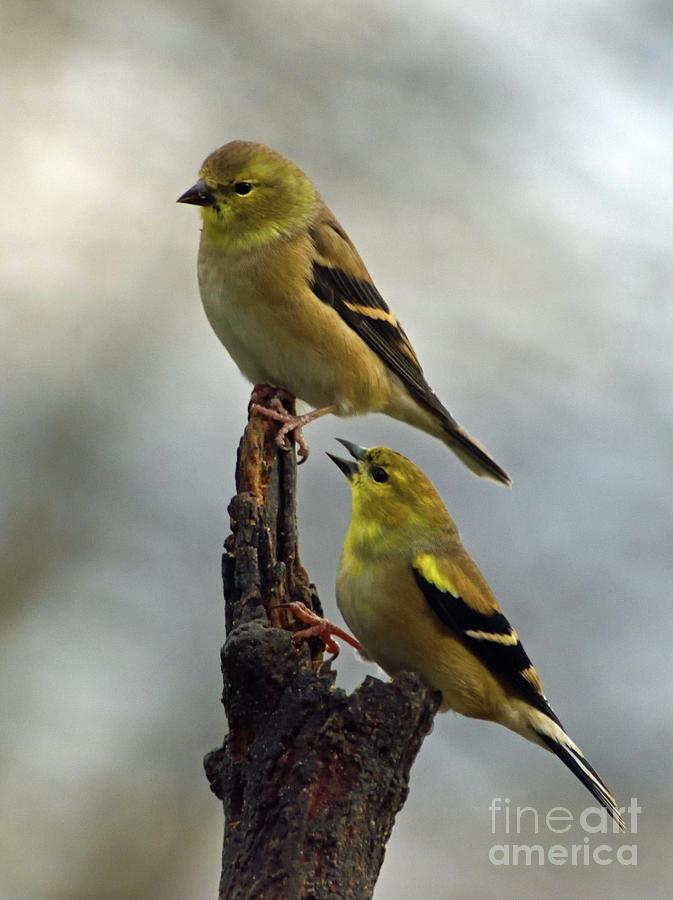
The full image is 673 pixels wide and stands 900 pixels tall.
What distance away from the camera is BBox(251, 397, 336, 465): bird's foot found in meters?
4.15

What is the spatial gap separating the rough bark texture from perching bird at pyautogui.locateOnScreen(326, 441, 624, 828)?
2.63 ft

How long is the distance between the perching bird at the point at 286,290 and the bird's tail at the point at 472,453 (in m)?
0.03

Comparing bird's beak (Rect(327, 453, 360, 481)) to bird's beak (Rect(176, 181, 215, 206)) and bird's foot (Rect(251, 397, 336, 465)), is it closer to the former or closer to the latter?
bird's foot (Rect(251, 397, 336, 465))

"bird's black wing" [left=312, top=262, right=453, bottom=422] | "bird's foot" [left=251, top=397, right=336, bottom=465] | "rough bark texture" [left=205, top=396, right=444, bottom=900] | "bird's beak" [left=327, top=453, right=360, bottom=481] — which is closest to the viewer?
"rough bark texture" [left=205, top=396, right=444, bottom=900]

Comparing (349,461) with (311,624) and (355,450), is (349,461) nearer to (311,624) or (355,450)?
(355,450)

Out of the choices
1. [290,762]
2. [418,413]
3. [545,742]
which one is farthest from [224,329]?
[290,762]

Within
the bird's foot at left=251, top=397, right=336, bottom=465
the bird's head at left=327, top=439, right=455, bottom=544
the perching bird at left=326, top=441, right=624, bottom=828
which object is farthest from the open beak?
the perching bird at left=326, top=441, right=624, bottom=828

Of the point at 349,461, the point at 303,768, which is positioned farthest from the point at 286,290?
the point at 303,768

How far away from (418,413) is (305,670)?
2.89 metres

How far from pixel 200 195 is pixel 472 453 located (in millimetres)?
1801

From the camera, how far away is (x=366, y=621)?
13.3 feet

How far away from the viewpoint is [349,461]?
4.73 meters

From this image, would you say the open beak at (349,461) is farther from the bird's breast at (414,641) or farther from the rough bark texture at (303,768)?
the rough bark texture at (303,768)

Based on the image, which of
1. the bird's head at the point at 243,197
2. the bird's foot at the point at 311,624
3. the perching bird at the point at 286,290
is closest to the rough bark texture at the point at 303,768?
the bird's foot at the point at 311,624
